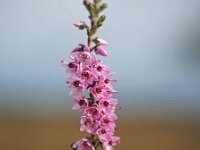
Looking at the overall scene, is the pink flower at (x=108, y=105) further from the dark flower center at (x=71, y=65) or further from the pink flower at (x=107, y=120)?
the dark flower center at (x=71, y=65)

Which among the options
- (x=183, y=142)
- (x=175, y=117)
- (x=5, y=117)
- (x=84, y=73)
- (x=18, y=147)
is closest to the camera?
(x=84, y=73)

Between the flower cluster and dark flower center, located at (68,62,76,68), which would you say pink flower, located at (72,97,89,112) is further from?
dark flower center, located at (68,62,76,68)

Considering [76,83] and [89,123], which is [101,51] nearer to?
[76,83]

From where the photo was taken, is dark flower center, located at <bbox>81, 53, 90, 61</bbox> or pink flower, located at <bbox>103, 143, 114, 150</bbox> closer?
dark flower center, located at <bbox>81, 53, 90, 61</bbox>

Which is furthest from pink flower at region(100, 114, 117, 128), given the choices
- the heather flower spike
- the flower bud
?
the flower bud

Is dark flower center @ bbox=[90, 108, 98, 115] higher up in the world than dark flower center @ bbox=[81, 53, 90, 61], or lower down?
lower down

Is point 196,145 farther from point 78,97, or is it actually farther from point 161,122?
point 78,97

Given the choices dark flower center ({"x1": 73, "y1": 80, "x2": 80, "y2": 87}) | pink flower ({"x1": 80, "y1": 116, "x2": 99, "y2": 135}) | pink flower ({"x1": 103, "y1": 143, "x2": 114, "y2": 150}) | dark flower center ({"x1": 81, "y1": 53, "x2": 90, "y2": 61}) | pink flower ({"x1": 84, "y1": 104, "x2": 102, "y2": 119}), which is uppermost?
dark flower center ({"x1": 81, "y1": 53, "x2": 90, "y2": 61})

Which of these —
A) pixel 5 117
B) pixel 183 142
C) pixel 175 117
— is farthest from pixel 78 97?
pixel 175 117

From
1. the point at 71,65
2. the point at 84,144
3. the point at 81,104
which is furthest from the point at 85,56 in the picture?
the point at 84,144
